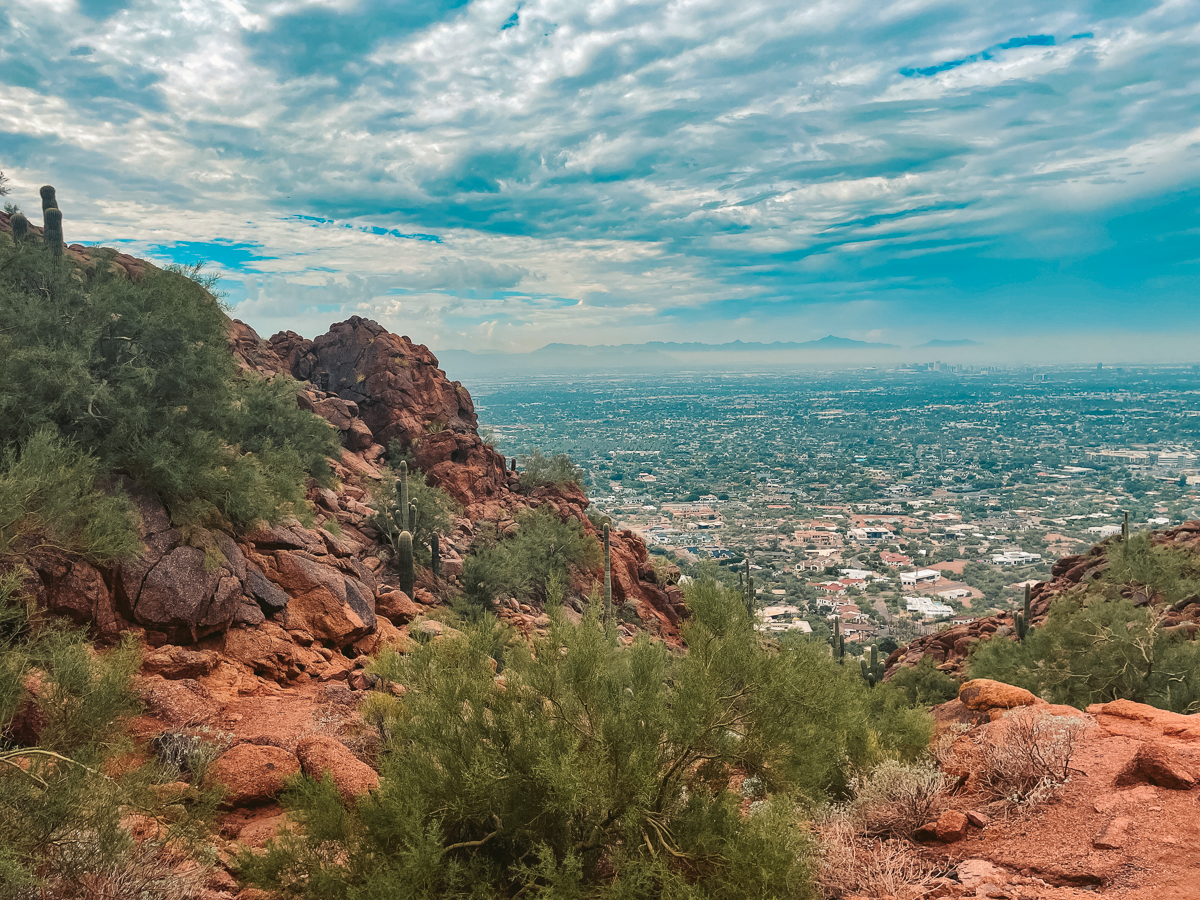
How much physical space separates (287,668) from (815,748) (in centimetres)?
988

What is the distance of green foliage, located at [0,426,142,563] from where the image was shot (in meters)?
9.52

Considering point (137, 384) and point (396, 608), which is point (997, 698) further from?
point (137, 384)

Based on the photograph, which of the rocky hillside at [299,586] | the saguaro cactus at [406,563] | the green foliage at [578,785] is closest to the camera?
the green foliage at [578,785]

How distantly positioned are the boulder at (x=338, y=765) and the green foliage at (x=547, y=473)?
3053 centimetres

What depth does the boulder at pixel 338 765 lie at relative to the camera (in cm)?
723

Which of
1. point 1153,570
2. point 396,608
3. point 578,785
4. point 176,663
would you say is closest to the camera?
point 578,785

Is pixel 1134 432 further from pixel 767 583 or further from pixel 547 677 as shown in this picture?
pixel 547 677

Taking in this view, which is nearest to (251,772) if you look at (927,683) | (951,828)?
(951,828)

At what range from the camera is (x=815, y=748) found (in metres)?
7.30

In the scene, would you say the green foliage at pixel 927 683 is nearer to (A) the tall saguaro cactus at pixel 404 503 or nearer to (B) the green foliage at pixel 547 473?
(A) the tall saguaro cactus at pixel 404 503

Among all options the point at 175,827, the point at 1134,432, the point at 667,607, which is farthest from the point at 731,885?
the point at 1134,432

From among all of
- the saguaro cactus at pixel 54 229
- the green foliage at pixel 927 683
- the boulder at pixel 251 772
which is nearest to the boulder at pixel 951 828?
the boulder at pixel 251 772

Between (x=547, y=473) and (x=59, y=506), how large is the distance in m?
31.0

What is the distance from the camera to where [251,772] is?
8180mm
